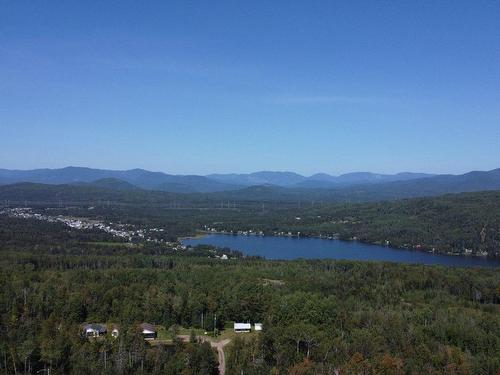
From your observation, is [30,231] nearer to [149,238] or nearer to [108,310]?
[149,238]

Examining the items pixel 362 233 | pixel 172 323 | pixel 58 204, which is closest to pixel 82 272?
pixel 172 323

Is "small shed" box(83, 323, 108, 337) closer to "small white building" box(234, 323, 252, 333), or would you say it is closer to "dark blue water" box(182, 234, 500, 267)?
"small white building" box(234, 323, 252, 333)

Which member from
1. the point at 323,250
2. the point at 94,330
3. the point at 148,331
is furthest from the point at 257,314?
the point at 323,250

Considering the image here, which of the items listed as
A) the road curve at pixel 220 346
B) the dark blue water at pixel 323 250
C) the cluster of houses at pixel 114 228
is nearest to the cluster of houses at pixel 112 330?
the road curve at pixel 220 346

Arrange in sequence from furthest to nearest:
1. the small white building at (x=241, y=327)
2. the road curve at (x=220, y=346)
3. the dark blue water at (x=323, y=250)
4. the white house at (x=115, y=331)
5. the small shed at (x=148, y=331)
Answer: the dark blue water at (x=323, y=250) < the small white building at (x=241, y=327) < the small shed at (x=148, y=331) < the white house at (x=115, y=331) < the road curve at (x=220, y=346)

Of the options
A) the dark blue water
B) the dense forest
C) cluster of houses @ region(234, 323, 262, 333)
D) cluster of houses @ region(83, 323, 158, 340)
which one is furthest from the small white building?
the dark blue water

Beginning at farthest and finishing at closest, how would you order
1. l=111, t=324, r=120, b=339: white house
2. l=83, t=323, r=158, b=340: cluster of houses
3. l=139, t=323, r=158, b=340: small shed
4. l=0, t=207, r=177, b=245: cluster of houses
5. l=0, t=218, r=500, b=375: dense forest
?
l=0, t=207, r=177, b=245: cluster of houses, l=139, t=323, r=158, b=340: small shed, l=83, t=323, r=158, b=340: cluster of houses, l=111, t=324, r=120, b=339: white house, l=0, t=218, r=500, b=375: dense forest

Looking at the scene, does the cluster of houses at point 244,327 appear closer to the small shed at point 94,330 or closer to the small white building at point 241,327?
the small white building at point 241,327
